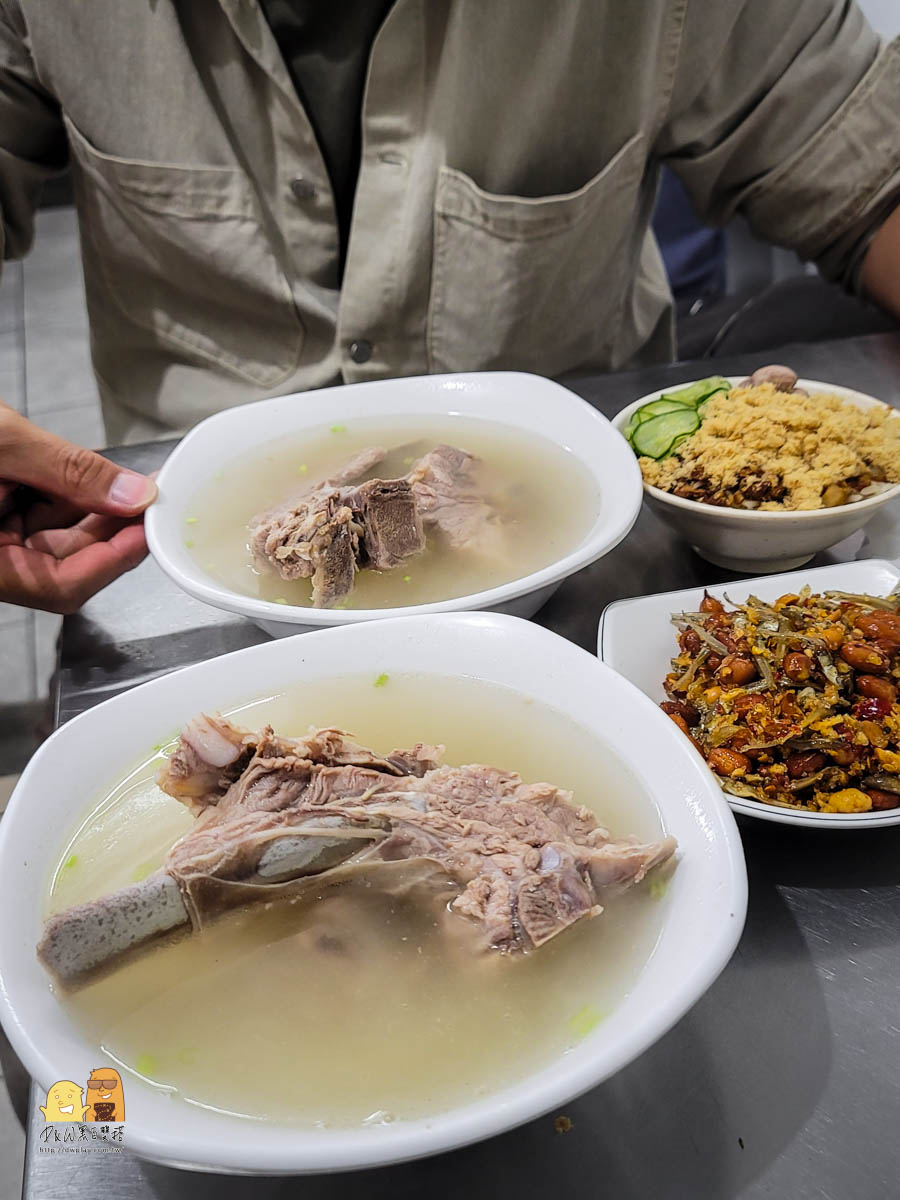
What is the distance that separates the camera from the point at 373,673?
1125mm

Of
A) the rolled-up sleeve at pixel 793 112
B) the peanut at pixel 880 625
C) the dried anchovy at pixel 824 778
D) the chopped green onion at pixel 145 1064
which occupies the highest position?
the rolled-up sleeve at pixel 793 112

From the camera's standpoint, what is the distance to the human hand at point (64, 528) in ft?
4.48

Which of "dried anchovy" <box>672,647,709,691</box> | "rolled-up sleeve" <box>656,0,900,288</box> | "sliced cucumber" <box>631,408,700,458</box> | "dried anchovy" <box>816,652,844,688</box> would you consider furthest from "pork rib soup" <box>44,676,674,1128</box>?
"rolled-up sleeve" <box>656,0,900,288</box>

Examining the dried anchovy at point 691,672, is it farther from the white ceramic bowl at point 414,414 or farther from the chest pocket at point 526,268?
the chest pocket at point 526,268

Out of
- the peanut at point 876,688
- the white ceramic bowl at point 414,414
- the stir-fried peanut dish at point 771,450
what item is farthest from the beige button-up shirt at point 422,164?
the peanut at point 876,688

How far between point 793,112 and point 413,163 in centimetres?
83

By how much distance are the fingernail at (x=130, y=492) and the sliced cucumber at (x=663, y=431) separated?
81cm

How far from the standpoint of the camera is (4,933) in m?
0.81

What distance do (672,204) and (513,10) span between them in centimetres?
202

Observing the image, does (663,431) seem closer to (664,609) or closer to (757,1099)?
(664,609)

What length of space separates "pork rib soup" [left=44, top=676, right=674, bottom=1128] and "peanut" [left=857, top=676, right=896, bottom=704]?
382mm

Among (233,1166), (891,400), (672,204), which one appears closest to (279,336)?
(891,400)

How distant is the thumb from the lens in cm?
136

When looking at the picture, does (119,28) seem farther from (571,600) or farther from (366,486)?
(571,600)
